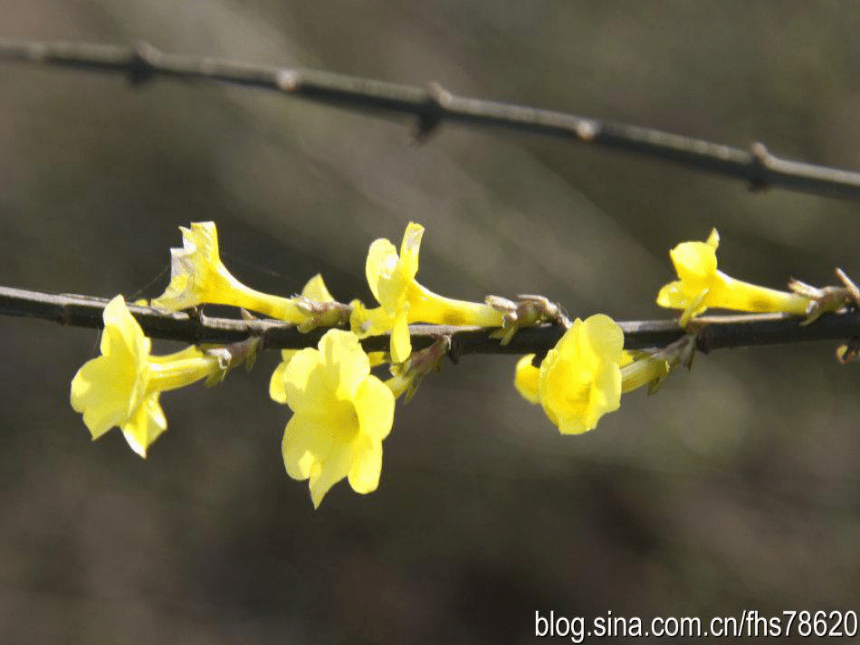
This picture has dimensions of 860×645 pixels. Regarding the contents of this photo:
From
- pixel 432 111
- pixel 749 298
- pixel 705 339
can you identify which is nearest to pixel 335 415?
pixel 705 339

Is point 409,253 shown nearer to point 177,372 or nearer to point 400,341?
point 400,341

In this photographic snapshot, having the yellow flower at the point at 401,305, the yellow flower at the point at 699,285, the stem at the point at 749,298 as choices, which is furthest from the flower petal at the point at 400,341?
the stem at the point at 749,298

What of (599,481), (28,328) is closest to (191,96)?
(28,328)

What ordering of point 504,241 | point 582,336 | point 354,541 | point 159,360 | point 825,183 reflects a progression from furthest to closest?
point 354,541 → point 504,241 → point 825,183 → point 159,360 → point 582,336

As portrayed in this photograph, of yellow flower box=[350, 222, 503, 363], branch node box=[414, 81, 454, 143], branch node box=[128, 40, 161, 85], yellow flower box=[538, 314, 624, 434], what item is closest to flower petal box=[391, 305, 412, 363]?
yellow flower box=[350, 222, 503, 363]

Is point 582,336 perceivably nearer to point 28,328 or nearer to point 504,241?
point 504,241

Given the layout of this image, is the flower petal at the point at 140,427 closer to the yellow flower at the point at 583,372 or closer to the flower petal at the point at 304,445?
the flower petal at the point at 304,445
